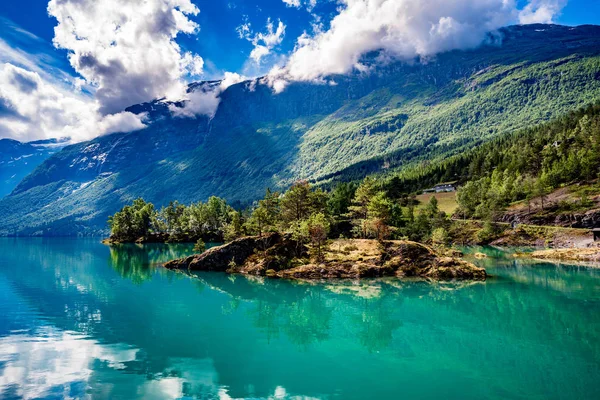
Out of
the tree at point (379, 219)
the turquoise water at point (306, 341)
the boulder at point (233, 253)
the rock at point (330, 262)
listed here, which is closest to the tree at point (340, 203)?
the tree at point (379, 219)

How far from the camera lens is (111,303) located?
170 feet

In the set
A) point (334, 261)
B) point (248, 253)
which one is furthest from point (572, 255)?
point (248, 253)

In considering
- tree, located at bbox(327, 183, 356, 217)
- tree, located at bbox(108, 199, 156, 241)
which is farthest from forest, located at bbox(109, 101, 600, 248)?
tree, located at bbox(327, 183, 356, 217)

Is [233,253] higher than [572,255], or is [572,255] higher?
[233,253]

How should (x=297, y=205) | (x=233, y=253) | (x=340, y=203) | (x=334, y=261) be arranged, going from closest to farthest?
(x=334, y=261), (x=233, y=253), (x=297, y=205), (x=340, y=203)

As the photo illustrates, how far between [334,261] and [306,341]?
4061 centimetres

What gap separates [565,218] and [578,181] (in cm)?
3097

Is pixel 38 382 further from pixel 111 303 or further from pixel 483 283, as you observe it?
pixel 483 283

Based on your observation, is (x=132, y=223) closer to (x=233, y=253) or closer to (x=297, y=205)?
(x=297, y=205)

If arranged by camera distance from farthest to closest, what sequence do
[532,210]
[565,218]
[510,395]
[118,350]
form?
[532,210] < [565,218] < [118,350] < [510,395]

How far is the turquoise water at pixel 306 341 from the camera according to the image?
2419 cm

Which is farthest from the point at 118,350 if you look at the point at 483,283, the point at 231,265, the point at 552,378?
the point at 483,283

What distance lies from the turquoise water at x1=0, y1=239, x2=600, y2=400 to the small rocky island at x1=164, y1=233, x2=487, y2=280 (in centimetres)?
812

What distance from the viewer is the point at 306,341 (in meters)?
34.4
